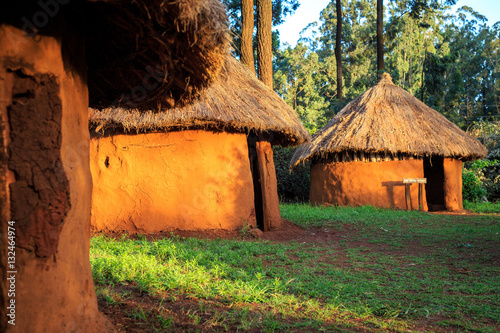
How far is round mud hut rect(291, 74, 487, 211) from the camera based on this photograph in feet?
35.8

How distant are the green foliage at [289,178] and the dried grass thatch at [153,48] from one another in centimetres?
1109

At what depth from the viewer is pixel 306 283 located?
162 inches

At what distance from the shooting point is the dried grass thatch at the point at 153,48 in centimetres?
227

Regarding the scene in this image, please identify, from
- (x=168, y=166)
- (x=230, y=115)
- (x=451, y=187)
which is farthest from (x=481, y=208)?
(x=168, y=166)

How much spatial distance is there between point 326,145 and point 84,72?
9.03 meters

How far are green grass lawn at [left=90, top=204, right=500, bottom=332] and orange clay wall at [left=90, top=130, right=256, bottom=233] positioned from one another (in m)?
0.56

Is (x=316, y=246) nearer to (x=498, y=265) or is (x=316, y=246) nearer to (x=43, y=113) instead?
(x=498, y=265)

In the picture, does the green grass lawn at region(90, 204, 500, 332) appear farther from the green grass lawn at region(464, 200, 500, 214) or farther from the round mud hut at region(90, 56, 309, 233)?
the green grass lawn at region(464, 200, 500, 214)

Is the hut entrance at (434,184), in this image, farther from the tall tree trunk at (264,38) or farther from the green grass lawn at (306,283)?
the green grass lawn at (306,283)

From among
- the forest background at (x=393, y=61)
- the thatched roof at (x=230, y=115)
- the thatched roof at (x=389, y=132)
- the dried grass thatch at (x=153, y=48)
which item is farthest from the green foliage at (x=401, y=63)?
the dried grass thatch at (x=153, y=48)

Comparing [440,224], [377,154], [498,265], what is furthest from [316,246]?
[377,154]

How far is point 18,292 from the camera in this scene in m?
1.99

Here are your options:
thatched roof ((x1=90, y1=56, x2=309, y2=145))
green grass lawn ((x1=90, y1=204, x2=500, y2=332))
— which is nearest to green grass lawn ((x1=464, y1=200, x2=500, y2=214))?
green grass lawn ((x1=90, y1=204, x2=500, y2=332))

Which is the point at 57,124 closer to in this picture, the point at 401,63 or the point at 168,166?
the point at 168,166
